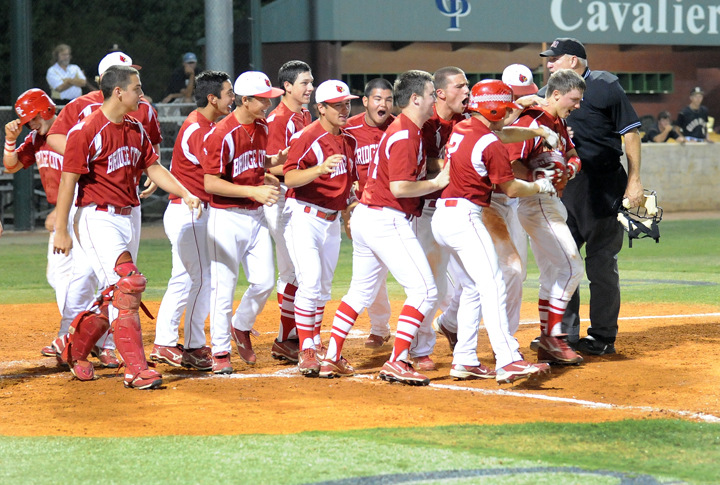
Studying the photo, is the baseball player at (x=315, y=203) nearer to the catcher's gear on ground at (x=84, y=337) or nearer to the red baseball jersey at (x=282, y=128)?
the red baseball jersey at (x=282, y=128)

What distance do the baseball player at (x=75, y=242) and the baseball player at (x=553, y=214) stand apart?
256 centimetres

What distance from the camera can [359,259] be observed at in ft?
22.8

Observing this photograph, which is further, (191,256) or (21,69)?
(21,69)

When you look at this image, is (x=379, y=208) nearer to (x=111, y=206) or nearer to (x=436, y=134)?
(x=436, y=134)

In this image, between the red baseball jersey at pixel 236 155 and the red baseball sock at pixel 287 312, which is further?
the red baseball sock at pixel 287 312

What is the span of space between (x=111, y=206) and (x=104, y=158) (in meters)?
0.30

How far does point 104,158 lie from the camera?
671cm

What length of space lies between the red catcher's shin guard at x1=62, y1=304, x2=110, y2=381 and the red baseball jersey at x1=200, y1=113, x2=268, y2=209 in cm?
106

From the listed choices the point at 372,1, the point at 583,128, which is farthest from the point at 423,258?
the point at 372,1

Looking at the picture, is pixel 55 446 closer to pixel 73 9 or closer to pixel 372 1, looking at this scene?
pixel 372 1

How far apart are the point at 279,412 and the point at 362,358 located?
194 cm

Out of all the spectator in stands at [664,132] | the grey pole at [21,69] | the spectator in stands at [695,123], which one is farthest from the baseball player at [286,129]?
the spectator in stands at [695,123]

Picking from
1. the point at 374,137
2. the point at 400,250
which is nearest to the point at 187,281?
the point at 400,250

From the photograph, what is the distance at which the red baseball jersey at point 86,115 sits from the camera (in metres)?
7.54
